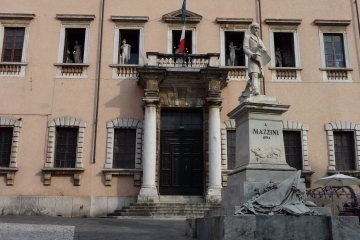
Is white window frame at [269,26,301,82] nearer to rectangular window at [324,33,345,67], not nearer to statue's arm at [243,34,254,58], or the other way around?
rectangular window at [324,33,345,67]

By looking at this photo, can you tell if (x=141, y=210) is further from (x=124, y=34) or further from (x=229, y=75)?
(x=124, y=34)

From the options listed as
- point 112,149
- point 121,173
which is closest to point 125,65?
point 112,149

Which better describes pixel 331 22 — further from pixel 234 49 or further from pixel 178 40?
pixel 178 40

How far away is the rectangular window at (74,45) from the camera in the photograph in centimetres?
1689

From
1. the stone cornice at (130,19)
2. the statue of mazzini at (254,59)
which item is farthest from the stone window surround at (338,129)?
the stone cornice at (130,19)

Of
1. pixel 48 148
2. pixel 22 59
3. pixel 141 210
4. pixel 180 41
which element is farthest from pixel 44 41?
pixel 141 210

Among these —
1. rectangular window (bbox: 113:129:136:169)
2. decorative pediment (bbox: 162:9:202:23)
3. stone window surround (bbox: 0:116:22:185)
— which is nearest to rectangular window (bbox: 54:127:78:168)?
stone window surround (bbox: 0:116:22:185)

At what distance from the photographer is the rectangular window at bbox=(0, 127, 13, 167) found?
15.4 m

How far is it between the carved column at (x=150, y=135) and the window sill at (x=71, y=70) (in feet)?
9.53

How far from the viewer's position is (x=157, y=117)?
15547 mm

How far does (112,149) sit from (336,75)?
34.3ft

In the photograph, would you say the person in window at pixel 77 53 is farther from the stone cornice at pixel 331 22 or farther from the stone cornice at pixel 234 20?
the stone cornice at pixel 331 22

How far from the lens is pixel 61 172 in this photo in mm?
15078

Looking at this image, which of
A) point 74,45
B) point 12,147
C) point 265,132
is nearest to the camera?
point 265,132
